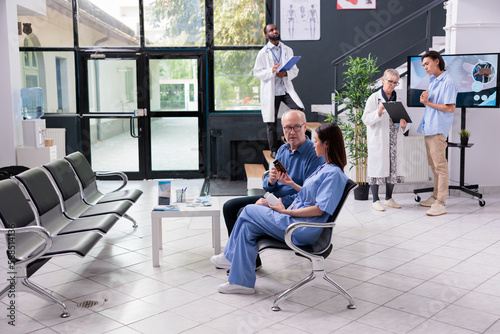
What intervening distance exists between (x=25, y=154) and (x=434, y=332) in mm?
6332

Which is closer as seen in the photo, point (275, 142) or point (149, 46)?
point (275, 142)

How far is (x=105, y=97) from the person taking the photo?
9508mm

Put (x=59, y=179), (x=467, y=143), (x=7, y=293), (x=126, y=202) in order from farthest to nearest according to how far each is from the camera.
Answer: (x=467, y=143), (x=126, y=202), (x=59, y=179), (x=7, y=293)

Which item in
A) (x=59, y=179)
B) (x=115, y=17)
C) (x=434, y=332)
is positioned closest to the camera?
(x=434, y=332)

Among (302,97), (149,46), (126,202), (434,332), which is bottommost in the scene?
(434,332)

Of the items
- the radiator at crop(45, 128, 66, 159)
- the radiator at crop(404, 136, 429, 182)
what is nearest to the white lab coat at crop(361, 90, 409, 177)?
the radiator at crop(404, 136, 429, 182)

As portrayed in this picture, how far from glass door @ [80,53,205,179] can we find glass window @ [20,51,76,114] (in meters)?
0.23

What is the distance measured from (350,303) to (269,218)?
0.79m

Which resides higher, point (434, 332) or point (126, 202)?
point (126, 202)

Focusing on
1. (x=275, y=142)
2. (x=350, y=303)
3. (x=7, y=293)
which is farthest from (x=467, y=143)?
(x=7, y=293)

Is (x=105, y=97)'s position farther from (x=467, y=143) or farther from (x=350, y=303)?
(x=350, y=303)

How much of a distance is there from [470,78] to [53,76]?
6.46m

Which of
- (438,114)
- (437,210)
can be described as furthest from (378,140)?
(437,210)

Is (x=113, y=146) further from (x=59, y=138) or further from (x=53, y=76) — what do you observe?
(x=53, y=76)
